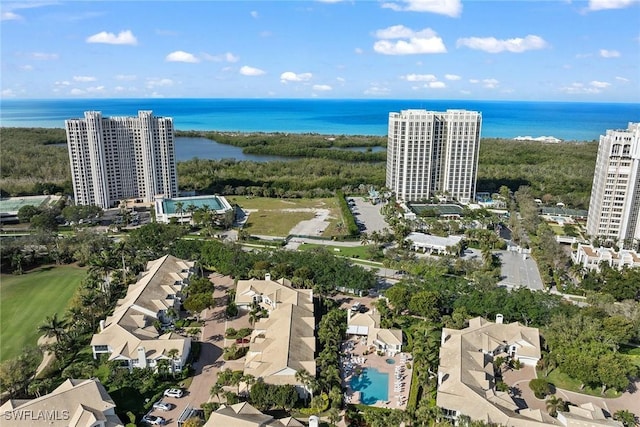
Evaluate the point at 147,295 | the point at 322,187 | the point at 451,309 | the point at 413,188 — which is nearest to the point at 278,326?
the point at 147,295

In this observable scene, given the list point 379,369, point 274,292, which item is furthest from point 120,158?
point 379,369

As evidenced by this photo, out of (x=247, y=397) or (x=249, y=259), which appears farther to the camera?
(x=249, y=259)

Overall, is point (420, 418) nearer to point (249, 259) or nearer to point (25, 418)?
point (25, 418)

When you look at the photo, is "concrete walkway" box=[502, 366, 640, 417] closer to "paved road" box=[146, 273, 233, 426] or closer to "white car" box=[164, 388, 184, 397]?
"paved road" box=[146, 273, 233, 426]

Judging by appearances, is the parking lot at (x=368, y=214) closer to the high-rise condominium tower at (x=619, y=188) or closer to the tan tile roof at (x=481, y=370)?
the high-rise condominium tower at (x=619, y=188)

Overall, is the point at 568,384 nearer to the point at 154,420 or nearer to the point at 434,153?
the point at 154,420

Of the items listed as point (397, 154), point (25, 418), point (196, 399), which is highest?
point (397, 154)

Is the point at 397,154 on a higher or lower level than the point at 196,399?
higher

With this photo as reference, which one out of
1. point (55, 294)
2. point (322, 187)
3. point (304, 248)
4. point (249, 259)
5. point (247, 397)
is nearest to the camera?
point (247, 397)
